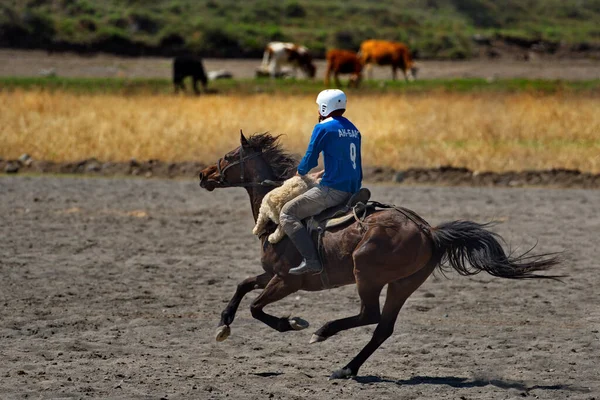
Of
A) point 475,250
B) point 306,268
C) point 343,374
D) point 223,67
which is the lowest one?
point 223,67

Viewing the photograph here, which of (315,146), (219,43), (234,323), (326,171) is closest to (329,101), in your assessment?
(315,146)

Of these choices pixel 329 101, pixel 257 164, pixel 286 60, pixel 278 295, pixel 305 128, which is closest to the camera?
pixel 329 101

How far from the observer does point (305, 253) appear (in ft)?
27.0

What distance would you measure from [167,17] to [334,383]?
5428cm

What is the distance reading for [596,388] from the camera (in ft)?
25.0

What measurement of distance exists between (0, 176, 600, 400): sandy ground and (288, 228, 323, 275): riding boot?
812 mm

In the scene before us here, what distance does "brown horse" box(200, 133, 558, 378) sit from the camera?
312 inches

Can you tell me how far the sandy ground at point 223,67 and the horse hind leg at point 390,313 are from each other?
33751 millimetres

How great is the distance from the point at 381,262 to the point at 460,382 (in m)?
1.09

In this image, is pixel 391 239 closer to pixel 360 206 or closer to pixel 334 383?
pixel 360 206

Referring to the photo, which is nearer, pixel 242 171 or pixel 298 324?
pixel 298 324

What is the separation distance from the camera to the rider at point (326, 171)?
8.16 metres

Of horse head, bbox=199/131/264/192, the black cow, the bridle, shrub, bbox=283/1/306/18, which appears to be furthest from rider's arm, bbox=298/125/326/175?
shrub, bbox=283/1/306/18

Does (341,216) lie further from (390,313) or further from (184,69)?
(184,69)
